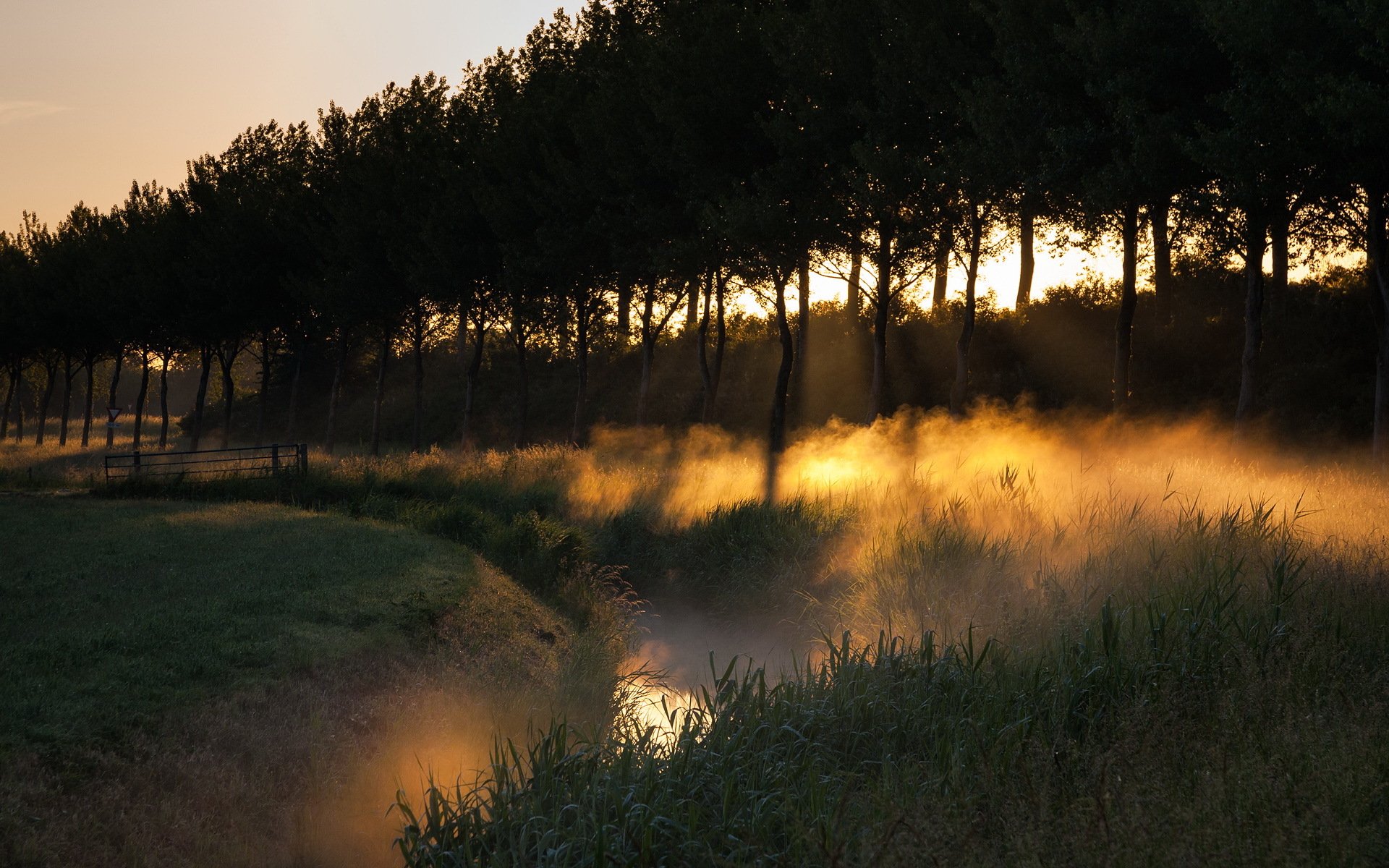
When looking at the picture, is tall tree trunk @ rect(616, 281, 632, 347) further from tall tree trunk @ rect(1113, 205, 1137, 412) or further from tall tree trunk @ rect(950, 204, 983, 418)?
tall tree trunk @ rect(1113, 205, 1137, 412)

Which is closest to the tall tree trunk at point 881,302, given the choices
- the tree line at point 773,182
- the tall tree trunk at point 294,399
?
the tree line at point 773,182

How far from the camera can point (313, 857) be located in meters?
6.56

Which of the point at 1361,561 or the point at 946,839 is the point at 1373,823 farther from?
the point at 1361,561

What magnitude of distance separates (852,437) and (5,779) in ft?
57.6

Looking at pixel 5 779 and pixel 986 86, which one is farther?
pixel 986 86

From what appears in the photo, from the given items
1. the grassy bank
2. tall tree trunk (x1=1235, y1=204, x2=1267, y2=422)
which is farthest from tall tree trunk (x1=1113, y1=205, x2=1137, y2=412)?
the grassy bank

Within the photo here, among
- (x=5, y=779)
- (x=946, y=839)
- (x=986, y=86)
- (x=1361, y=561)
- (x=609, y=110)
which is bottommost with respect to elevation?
(x=5, y=779)

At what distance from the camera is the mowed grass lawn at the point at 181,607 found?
7.45 metres

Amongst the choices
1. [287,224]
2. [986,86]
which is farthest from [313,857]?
[287,224]

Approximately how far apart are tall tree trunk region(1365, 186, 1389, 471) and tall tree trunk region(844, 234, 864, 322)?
1130 cm

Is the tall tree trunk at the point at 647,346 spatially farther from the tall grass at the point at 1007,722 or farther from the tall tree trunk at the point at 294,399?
the tall grass at the point at 1007,722

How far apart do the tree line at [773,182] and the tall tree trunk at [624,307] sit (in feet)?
0.38

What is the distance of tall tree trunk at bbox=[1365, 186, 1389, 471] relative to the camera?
1669 cm

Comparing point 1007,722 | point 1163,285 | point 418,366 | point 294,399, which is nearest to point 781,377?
point 1163,285
